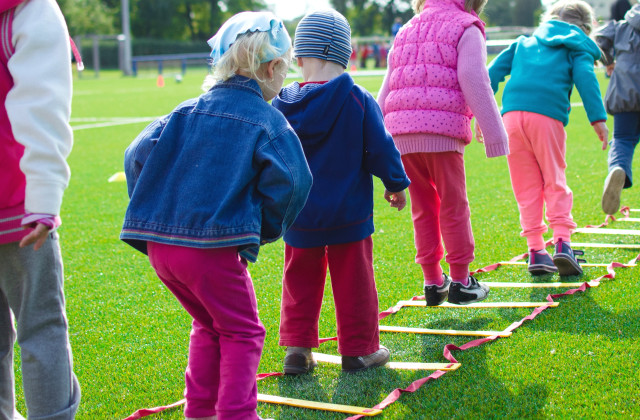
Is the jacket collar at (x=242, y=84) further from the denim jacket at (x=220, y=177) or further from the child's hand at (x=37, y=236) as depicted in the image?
the child's hand at (x=37, y=236)

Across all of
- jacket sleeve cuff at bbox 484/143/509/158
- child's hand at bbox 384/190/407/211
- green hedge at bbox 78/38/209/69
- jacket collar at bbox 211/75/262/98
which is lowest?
green hedge at bbox 78/38/209/69

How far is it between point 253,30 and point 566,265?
297 centimetres

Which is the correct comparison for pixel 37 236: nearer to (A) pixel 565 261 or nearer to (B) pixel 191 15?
(A) pixel 565 261

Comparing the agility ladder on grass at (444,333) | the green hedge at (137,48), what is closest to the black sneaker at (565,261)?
the agility ladder on grass at (444,333)

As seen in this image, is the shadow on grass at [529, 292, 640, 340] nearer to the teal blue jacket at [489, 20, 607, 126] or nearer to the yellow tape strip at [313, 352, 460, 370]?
the yellow tape strip at [313, 352, 460, 370]

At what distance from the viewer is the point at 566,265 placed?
4801 mm

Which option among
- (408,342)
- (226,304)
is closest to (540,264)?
(408,342)

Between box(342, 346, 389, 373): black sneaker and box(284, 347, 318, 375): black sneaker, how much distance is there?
0.59 ft

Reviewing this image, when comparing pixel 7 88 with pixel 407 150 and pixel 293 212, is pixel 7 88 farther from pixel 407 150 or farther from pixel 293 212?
pixel 407 150

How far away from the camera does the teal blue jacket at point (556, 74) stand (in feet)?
15.8

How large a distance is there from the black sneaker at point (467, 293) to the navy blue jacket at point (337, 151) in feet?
3.88

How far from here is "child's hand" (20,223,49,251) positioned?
2266mm

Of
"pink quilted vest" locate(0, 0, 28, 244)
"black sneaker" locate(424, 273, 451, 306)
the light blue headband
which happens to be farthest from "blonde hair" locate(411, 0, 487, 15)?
"pink quilted vest" locate(0, 0, 28, 244)

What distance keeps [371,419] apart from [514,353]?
956 mm
